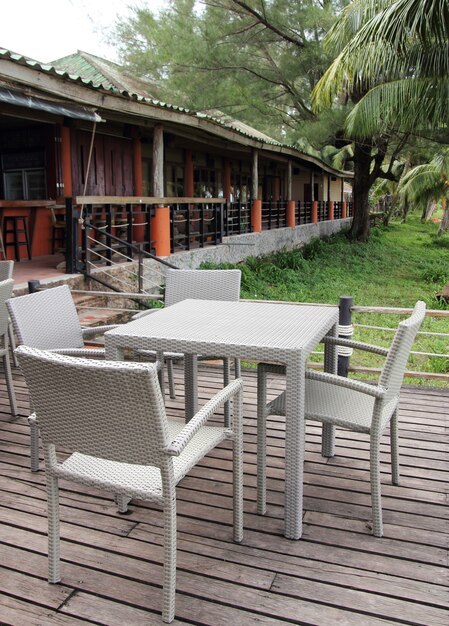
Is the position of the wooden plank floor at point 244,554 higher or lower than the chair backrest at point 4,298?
lower

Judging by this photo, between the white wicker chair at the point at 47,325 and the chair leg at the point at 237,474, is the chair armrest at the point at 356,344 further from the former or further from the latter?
the white wicker chair at the point at 47,325

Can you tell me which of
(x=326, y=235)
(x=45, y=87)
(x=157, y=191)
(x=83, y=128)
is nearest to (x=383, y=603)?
(x=45, y=87)

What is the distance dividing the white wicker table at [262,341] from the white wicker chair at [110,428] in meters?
0.37

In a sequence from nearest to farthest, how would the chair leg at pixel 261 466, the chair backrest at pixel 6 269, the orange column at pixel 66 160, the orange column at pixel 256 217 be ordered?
the chair leg at pixel 261 466 < the chair backrest at pixel 6 269 < the orange column at pixel 66 160 < the orange column at pixel 256 217

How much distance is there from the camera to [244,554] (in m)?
2.25

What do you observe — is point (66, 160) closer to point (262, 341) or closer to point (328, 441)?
point (328, 441)

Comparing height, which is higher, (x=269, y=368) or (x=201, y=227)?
(x=201, y=227)

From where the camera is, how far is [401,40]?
8859mm

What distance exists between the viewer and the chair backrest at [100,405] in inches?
70.2

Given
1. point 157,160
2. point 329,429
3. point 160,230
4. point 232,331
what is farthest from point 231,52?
point 232,331

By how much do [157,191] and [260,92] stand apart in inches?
312

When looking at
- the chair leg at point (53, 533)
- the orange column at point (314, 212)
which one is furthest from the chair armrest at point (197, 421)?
the orange column at point (314, 212)

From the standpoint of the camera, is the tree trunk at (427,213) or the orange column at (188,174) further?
the tree trunk at (427,213)

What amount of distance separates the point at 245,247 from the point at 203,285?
31.4 ft
